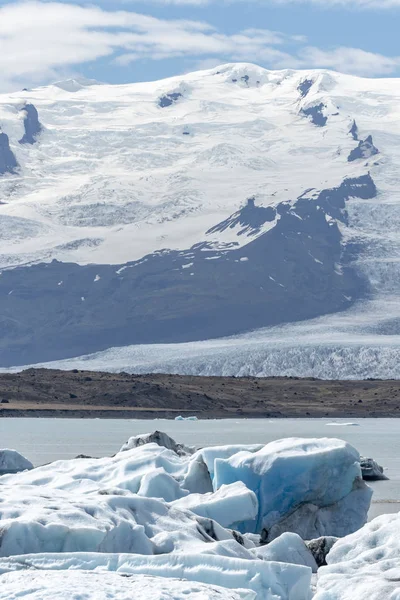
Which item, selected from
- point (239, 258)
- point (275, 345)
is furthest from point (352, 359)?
point (239, 258)

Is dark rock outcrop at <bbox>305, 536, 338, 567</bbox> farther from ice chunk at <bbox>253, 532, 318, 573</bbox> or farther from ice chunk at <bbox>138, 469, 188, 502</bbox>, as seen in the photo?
ice chunk at <bbox>138, 469, 188, 502</bbox>

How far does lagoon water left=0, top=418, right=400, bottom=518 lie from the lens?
38906 millimetres

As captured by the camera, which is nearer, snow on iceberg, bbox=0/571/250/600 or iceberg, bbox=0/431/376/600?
Answer: snow on iceberg, bbox=0/571/250/600

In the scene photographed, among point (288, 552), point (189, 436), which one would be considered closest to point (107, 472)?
point (288, 552)

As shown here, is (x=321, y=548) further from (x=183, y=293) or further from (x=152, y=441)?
(x=183, y=293)

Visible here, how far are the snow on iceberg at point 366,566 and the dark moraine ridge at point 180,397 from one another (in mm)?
64182

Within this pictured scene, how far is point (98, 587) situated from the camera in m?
11.3

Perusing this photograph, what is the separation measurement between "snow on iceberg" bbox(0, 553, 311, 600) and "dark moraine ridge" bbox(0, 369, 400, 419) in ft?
212

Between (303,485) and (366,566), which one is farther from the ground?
(303,485)

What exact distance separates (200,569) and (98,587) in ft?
7.10

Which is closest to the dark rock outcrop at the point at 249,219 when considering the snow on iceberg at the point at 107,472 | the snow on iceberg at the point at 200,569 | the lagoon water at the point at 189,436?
the lagoon water at the point at 189,436

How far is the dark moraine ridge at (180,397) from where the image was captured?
83938 mm

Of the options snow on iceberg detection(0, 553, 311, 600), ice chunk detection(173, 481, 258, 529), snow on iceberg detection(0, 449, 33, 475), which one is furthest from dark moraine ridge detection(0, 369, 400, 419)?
snow on iceberg detection(0, 553, 311, 600)

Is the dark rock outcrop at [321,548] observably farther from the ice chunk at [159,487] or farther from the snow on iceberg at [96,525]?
the ice chunk at [159,487]
